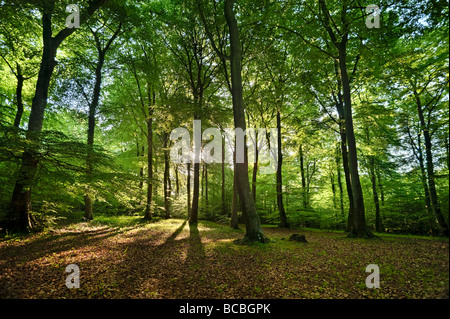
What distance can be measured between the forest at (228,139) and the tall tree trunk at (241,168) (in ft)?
0.17

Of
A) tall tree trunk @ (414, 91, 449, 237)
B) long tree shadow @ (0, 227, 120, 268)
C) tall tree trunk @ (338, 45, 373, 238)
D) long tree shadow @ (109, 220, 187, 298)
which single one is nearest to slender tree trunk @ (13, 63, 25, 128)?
long tree shadow @ (0, 227, 120, 268)

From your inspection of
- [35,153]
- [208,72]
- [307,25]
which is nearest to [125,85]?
[208,72]

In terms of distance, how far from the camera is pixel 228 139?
1756 centimetres

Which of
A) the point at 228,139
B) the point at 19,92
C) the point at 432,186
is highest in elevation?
the point at 19,92

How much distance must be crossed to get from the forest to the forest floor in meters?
0.04

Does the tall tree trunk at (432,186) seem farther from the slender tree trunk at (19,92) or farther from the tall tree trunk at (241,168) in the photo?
the slender tree trunk at (19,92)

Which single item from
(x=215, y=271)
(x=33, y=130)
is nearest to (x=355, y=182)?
(x=215, y=271)

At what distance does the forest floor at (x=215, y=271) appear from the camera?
3154 mm

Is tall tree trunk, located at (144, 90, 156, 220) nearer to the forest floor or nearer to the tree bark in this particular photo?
the tree bark

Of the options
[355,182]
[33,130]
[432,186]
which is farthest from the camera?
[355,182]

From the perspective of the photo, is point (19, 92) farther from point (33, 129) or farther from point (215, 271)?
point (215, 271)

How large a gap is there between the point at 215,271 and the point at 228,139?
1397 centimetres

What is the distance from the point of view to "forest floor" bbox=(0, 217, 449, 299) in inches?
124

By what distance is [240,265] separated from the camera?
4.62 meters
